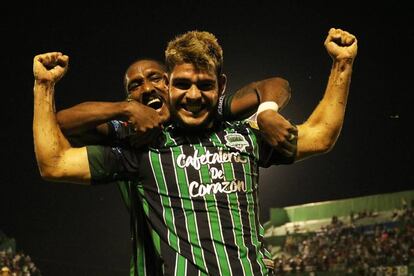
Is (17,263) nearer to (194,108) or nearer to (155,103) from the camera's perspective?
(155,103)

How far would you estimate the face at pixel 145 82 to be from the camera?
365 centimetres

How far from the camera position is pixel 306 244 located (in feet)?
73.2

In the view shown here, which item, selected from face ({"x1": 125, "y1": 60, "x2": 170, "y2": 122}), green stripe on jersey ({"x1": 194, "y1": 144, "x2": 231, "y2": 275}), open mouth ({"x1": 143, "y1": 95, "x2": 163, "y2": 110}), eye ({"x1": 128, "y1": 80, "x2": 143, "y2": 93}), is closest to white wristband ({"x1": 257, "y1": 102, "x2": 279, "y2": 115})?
green stripe on jersey ({"x1": 194, "y1": 144, "x2": 231, "y2": 275})

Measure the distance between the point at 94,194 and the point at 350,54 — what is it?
23999 mm

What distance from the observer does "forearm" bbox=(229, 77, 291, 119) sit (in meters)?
2.82

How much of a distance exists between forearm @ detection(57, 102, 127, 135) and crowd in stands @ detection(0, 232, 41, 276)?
53.1 feet

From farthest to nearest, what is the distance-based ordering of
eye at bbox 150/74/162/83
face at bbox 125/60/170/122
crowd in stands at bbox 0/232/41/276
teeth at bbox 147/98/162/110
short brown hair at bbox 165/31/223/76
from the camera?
crowd in stands at bbox 0/232/41/276
eye at bbox 150/74/162/83
face at bbox 125/60/170/122
teeth at bbox 147/98/162/110
short brown hair at bbox 165/31/223/76

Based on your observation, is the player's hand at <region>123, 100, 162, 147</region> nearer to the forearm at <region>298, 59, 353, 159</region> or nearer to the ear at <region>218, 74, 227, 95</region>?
the ear at <region>218, 74, 227, 95</region>

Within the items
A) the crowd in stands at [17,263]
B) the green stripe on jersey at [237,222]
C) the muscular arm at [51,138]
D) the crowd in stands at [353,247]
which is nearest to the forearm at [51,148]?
the muscular arm at [51,138]

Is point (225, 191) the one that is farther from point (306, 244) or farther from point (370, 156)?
point (370, 156)

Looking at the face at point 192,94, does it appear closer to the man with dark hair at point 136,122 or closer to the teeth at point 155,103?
the man with dark hair at point 136,122

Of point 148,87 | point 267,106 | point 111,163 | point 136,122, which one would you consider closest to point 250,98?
point 267,106

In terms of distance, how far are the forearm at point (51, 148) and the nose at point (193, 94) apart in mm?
418

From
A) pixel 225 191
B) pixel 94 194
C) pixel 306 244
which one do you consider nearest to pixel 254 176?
pixel 225 191
